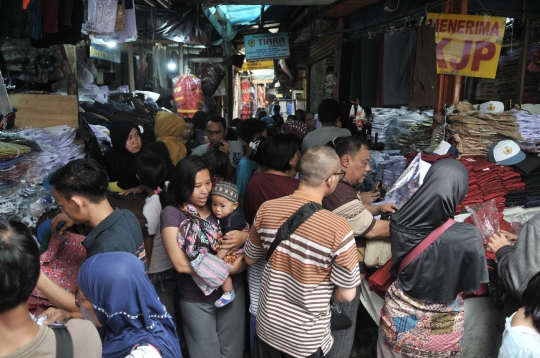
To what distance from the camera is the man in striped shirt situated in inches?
82.1

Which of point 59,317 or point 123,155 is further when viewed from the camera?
point 123,155

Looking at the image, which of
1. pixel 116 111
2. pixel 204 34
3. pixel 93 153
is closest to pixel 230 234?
pixel 93 153

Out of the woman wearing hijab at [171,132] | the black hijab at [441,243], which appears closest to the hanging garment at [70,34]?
the woman wearing hijab at [171,132]

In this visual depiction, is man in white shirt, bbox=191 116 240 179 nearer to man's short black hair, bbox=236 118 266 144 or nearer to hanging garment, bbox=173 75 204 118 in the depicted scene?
man's short black hair, bbox=236 118 266 144

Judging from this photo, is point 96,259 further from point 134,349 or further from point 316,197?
point 316,197

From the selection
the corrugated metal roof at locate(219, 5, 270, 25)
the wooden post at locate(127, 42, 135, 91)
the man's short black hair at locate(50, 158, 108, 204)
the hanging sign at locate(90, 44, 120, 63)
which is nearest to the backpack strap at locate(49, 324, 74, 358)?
the man's short black hair at locate(50, 158, 108, 204)

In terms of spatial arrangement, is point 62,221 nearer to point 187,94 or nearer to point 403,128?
point 403,128

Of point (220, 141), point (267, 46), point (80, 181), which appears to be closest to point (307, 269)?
point (80, 181)

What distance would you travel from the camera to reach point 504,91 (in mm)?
5457

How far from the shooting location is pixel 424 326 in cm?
250

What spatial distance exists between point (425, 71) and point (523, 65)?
183 cm

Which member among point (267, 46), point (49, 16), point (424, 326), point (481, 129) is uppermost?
point (267, 46)

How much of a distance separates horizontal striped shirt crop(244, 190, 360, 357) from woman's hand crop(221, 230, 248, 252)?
356 mm

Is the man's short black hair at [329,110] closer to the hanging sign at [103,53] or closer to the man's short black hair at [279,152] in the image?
the man's short black hair at [279,152]
